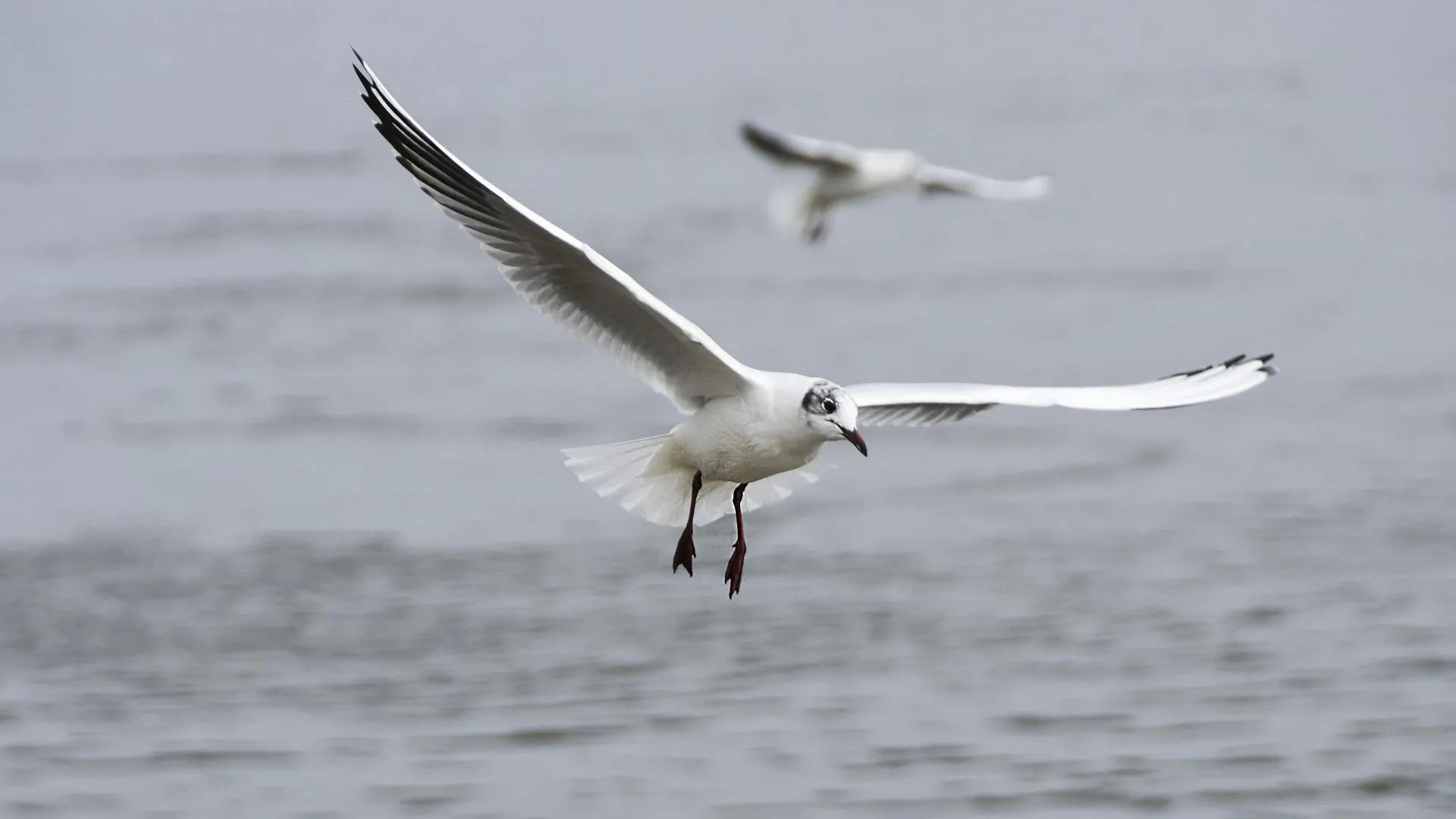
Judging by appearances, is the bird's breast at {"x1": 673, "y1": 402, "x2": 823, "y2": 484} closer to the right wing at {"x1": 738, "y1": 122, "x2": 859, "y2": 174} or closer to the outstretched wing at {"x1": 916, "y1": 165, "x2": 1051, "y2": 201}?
the right wing at {"x1": 738, "y1": 122, "x2": 859, "y2": 174}

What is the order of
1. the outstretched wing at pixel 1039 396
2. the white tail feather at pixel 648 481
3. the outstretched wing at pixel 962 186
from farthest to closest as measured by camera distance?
the outstretched wing at pixel 962 186 < the white tail feather at pixel 648 481 < the outstretched wing at pixel 1039 396

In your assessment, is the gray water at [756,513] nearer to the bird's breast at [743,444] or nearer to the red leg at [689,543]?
the red leg at [689,543]

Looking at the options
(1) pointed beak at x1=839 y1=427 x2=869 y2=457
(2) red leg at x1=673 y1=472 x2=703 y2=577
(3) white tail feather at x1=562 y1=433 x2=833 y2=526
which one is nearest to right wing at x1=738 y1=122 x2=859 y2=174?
(3) white tail feather at x1=562 y1=433 x2=833 y2=526

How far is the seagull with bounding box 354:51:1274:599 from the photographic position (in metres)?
7.95

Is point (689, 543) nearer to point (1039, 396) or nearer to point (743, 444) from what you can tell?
point (743, 444)

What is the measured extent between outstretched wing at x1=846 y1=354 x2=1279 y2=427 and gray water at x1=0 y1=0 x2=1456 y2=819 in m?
2.93

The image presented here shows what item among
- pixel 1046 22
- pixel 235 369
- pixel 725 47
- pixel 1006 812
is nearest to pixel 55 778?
pixel 1006 812

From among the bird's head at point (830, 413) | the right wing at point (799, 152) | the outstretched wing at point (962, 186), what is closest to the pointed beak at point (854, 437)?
the bird's head at point (830, 413)

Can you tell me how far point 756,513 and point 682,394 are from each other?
289 inches

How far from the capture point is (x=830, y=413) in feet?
25.9

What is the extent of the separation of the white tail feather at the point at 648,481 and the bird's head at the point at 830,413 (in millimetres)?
805

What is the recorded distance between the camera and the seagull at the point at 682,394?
7945 mm

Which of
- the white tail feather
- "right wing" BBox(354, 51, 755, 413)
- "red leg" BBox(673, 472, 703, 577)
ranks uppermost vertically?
"right wing" BBox(354, 51, 755, 413)

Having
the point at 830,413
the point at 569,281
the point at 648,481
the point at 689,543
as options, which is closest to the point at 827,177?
the point at 648,481
